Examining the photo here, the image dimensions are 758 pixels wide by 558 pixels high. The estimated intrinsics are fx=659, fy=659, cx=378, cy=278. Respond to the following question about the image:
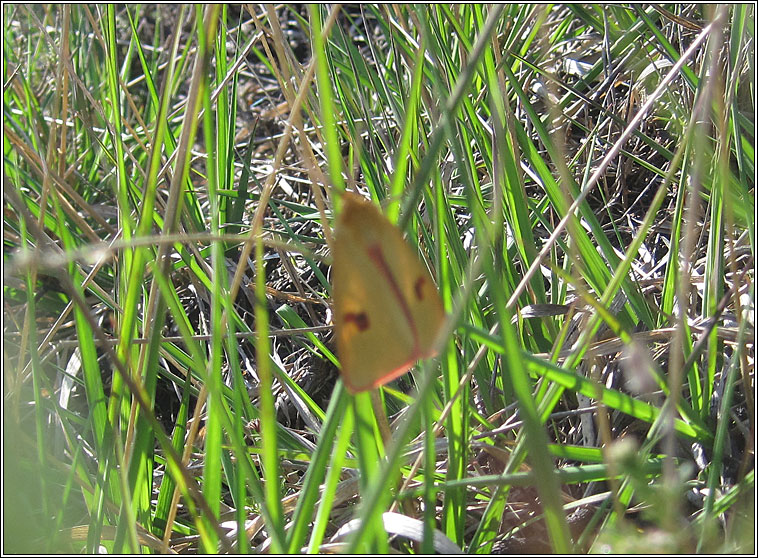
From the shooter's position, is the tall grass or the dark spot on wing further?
the tall grass

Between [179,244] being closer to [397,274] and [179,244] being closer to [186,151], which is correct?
[186,151]

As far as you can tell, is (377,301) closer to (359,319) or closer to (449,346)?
(359,319)

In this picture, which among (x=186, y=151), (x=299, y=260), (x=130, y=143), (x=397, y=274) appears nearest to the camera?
(x=397, y=274)

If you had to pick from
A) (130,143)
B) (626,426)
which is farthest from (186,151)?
(130,143)

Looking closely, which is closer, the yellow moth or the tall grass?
the yellow moth
